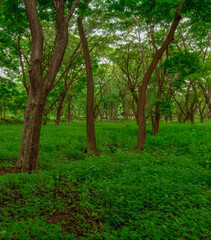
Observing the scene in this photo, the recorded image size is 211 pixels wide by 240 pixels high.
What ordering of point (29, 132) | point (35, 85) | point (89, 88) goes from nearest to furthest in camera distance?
point (35, 85) → point (29, 132) → point (89, 88)

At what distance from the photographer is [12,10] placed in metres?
6.98

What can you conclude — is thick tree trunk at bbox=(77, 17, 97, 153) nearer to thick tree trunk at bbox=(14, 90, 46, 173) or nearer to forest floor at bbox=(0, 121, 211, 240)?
forest floor at bbox=(0, 121, 211, 240)

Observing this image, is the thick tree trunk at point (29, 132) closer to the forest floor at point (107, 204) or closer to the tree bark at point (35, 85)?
the tree bark at point (35, 85)

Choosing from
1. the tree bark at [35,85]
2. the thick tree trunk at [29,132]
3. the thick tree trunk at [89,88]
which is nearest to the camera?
the tree bark at [35,85]

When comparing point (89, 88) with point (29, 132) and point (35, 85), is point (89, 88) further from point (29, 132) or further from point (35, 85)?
point (29, 132)

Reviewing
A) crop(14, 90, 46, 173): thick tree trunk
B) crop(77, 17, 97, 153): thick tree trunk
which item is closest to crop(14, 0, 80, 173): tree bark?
crop(14, 90, 46, 173): thick tree trunk

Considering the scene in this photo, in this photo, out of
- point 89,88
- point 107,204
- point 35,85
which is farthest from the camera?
point 89,88

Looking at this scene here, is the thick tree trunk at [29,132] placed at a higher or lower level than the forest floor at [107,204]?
higher

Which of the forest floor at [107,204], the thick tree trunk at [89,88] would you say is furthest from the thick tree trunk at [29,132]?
the thick tree trunk at [89,88]

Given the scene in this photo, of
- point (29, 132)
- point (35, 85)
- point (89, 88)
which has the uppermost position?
point (89, 88)

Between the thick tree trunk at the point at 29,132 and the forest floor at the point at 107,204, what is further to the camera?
the thick tree trunk at the point at 29,132

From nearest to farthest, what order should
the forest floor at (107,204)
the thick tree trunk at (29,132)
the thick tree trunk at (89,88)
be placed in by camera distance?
the forest floor at (107,204) < the thick tree trunk at (29,132) < the thick tree trunk at (89,88)

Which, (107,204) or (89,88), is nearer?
(107,204)

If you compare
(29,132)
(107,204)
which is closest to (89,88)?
(29,132)
